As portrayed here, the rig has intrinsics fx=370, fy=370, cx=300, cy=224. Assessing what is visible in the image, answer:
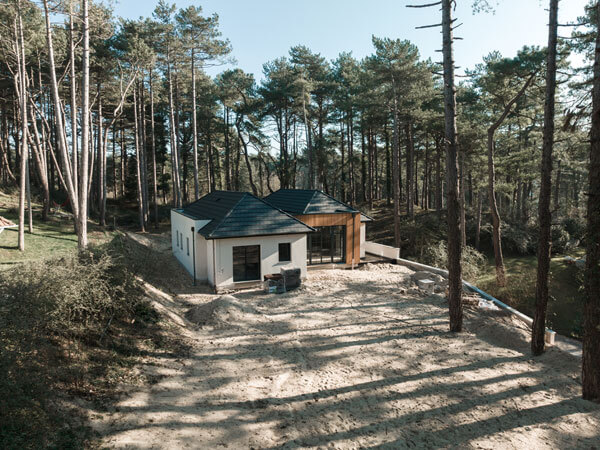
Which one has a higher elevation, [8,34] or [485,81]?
[8,34]

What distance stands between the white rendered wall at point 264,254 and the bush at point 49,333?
224 inches

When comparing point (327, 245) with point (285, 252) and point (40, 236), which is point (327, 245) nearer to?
point (285, 252)

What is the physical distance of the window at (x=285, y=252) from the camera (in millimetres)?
16016

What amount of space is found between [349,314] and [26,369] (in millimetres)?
8655

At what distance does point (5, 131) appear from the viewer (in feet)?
98.8

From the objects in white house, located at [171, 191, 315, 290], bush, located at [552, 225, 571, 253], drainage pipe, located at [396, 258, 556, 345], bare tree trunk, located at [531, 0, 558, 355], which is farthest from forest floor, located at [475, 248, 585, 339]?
white house, located at [171, 191, 315, 290]

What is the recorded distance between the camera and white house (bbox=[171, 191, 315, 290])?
14.8 m

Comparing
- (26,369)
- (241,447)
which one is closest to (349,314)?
→ (241,447)

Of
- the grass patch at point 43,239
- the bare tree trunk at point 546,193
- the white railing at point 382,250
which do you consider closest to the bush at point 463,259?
the white railing at point 382,250

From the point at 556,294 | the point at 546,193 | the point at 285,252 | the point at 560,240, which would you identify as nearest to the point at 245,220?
the point at 285,252

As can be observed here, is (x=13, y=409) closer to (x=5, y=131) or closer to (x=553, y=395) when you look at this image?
(x=553, y=395)

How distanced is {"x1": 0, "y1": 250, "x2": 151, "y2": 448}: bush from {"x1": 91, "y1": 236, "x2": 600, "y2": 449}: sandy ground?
0.83 meters

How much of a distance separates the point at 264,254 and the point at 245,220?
164 cm

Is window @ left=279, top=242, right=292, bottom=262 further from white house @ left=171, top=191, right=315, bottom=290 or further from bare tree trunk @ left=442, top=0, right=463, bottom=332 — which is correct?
bare tree trunk @ left=442, top=0, right=463, bottom=332
